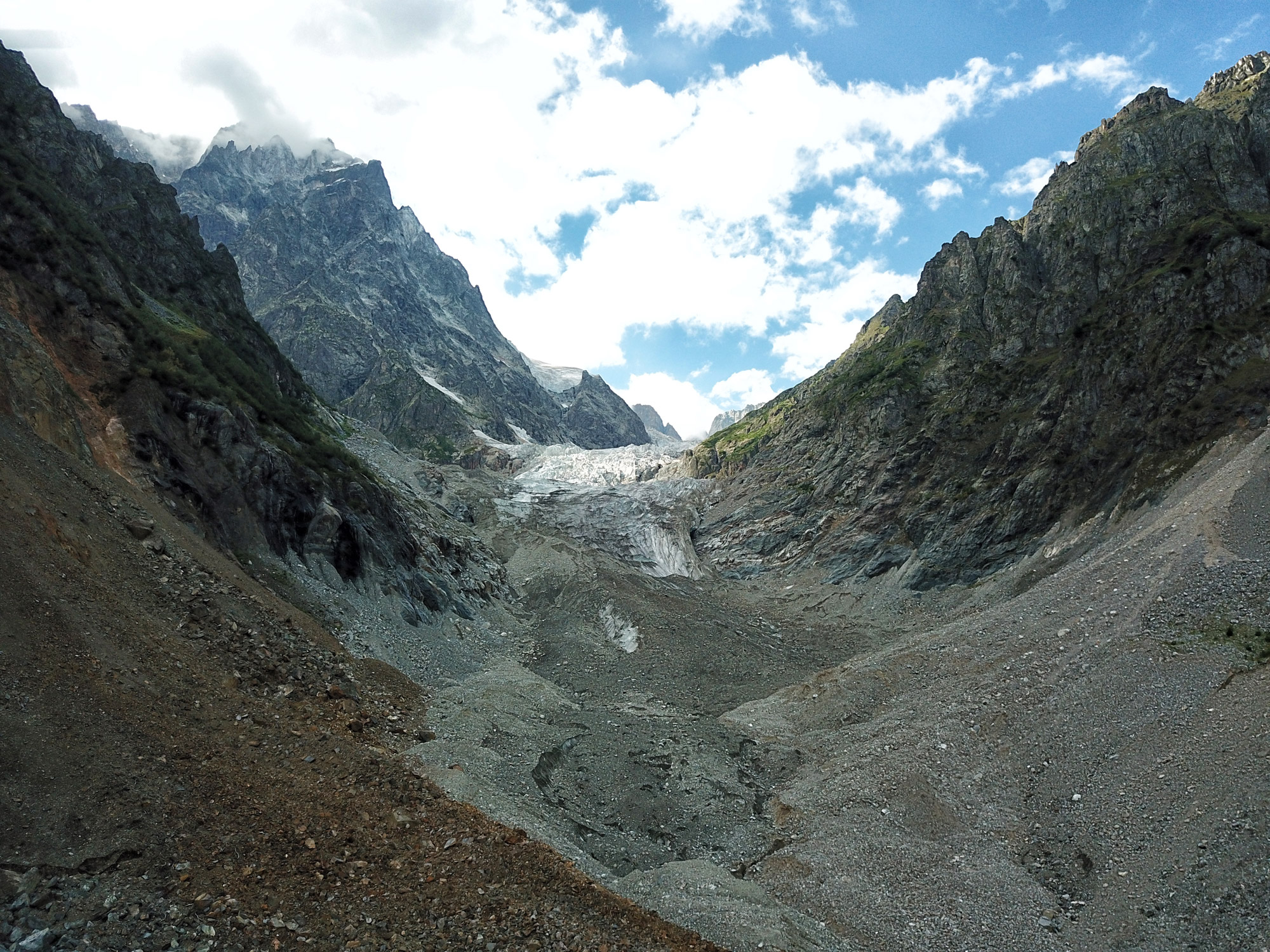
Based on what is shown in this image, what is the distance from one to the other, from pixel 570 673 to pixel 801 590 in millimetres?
38377

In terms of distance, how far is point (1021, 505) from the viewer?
6419 centimetres

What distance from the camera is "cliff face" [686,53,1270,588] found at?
58.1 m

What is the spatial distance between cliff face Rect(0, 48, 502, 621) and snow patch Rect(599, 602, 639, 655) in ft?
36.1

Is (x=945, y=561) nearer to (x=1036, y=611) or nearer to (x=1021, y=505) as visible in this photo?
(x=1021, y=505)

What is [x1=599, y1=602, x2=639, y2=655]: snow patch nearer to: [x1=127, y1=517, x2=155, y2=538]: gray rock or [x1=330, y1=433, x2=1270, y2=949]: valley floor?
[x1=330, y1=433, x2=1270, y2=949]: valley floor

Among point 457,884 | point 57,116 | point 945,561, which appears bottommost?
point 945,561

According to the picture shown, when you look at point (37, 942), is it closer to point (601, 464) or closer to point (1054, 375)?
A: point (1054, 375)

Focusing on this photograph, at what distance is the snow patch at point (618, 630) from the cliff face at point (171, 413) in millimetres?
10999

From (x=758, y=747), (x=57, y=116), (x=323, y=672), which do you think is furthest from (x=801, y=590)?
(x=57, y=116)

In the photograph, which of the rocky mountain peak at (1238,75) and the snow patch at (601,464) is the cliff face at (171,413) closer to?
the snow patch at (601,464)

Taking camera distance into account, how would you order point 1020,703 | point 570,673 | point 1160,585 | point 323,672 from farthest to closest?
point 570,673, point 1160,585, point 1020,703, point 323,672

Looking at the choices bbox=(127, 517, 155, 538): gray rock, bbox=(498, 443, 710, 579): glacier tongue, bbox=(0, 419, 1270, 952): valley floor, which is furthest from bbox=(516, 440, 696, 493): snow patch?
bbox=(127, 517, 155, 538): gray rock

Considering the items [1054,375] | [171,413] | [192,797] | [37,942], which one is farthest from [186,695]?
[1054,375]

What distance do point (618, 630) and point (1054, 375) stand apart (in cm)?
5785
